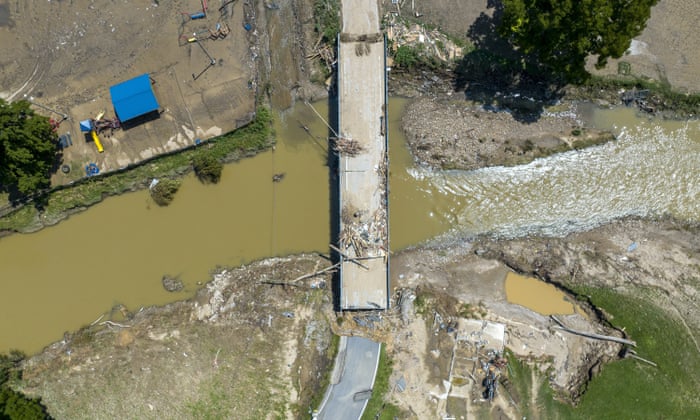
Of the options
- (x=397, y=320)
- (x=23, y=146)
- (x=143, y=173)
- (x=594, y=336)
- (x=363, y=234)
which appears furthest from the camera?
(x=143, y=173)

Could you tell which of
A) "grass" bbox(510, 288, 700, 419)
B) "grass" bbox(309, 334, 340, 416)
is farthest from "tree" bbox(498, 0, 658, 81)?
"grass" bbox(309, 334, 340, 416)

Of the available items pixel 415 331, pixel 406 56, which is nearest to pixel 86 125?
pixel 406 56

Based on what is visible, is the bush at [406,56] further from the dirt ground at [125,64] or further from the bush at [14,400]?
the bush at [14,400]

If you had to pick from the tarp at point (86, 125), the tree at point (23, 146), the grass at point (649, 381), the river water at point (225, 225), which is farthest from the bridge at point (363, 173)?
the tree at point (23, 146)

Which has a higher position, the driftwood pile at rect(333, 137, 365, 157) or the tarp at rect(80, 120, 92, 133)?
the tarp at rect(80, 120, 92, 133)

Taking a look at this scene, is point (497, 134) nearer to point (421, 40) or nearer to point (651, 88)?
point (421, 40)

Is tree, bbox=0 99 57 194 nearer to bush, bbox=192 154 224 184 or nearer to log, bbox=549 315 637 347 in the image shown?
bush, bbox=192 154 224 184

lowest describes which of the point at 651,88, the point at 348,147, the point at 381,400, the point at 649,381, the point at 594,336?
the point at 381,400
